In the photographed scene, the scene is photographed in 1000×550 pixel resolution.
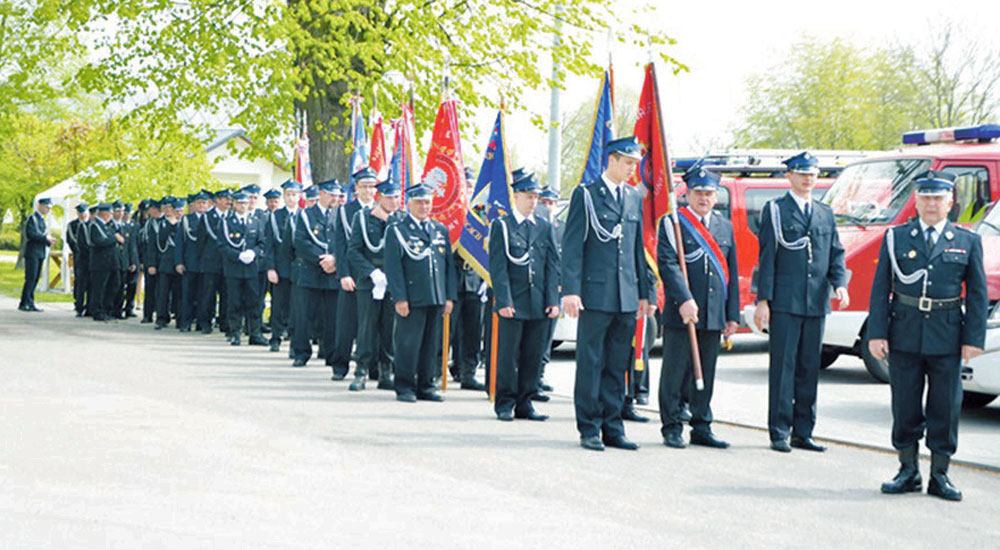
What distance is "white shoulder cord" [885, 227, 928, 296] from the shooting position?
7688 millimetres

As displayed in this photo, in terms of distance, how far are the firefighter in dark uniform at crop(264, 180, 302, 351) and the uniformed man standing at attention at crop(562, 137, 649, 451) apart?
735cm

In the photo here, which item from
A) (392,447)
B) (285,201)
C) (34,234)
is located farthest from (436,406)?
(34,234)

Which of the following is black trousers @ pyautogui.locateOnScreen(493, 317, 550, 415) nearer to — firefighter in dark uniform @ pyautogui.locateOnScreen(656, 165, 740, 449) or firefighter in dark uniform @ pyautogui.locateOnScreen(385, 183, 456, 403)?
firefighter in dark uniform @ pyautogui.locateOnScreen(385, 183, 456, 403)

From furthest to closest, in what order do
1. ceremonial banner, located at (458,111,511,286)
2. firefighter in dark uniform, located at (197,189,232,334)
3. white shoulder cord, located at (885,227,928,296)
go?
firefighter in dark uniform, located at (197,189,232,334) → ceremonial banner, located at (458,111,511,286) → white shoulder cord, located at (885,227,928,296)

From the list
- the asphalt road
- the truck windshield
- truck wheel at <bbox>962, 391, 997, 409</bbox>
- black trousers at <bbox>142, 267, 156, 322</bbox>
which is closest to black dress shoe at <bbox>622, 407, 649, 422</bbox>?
the asphalt road

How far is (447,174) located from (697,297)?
4.37 m

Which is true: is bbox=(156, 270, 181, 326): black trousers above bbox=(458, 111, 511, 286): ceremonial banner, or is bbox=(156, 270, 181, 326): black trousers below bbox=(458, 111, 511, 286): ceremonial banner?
below

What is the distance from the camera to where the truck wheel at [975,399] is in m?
11.5

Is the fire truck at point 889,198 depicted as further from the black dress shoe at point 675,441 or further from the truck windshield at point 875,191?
the black dress shoe at point 675,441

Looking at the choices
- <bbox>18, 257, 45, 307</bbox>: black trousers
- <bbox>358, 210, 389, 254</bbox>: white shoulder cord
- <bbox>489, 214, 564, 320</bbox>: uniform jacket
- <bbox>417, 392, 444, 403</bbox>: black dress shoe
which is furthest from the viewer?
<bbox>18, 257, 45, 307</bbox>: black trousers

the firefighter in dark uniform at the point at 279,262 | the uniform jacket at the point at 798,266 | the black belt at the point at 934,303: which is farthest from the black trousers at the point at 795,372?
the firefighter in dark uniform at the point at 279,262

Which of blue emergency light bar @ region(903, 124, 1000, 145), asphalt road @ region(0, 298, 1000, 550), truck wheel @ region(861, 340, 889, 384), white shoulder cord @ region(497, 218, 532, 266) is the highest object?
blue emergency light bar @ region(903, 124, 1000, 145)

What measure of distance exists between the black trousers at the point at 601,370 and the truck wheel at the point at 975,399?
4.12m

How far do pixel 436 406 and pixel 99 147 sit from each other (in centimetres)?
3493
